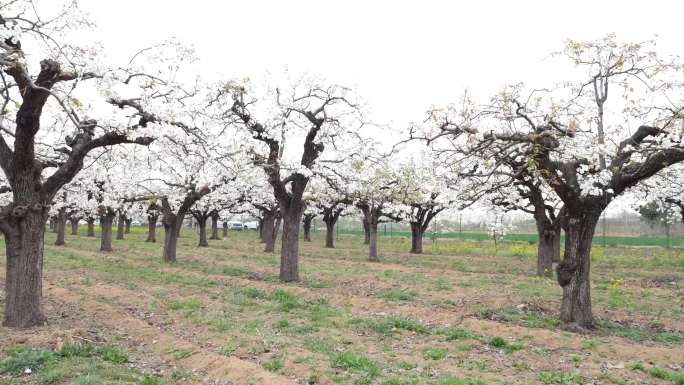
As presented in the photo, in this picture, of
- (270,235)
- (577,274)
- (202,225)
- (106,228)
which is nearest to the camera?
(577,274)

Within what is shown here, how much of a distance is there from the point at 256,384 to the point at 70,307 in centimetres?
730

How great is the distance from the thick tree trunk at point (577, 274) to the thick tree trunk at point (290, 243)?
28.8ft

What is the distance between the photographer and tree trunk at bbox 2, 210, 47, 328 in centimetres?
995

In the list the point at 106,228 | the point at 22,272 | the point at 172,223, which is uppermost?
the point at 172,223

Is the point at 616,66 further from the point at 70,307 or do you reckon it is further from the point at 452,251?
the point at 452,251

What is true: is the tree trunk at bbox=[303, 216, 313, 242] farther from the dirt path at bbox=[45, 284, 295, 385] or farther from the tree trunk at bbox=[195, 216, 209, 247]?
the dirt path at bbox=[45, 284, 295, 385]

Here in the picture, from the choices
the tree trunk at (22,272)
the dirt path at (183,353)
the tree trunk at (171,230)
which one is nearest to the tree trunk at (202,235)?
the tree trunk at (171,230)

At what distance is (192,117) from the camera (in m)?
10.7

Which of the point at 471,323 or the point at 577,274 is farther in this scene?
the point at 471,323

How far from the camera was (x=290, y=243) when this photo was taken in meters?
17.6

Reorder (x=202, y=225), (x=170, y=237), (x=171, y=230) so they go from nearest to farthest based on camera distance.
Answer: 1. (x=170, y=237)
2. (x=171, y=230)
3. (x=202, y=225)

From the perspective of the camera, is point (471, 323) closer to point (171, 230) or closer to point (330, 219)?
point (171, 230)

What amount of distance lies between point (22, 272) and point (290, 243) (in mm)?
8772

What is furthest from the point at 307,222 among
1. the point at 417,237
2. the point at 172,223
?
the point at 172,223
